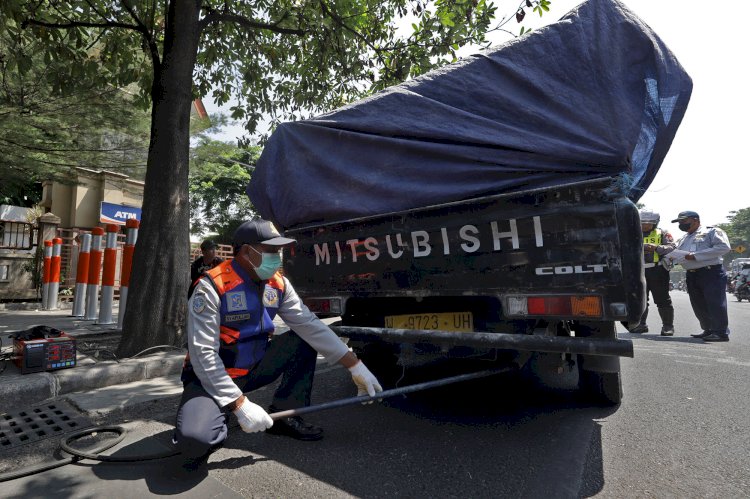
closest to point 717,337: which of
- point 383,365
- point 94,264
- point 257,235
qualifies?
point 383,365

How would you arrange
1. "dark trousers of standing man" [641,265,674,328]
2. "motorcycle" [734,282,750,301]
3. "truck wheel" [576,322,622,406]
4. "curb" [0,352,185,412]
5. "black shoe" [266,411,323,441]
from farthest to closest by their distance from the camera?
"motorcycle" [734,282,750,301], "dark trousers of standing man" [641,265,674,328], "curb" [0,352,185,412], "truck wheel" [576,322,622,406], "black shoe" [266,411,323,441]

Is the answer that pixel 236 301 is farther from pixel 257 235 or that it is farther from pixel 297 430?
pixel 297 430

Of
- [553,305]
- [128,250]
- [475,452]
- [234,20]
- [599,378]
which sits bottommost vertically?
[475,452]

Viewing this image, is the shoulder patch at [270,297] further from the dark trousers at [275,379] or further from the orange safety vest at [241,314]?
the dark trousers at [275,379]

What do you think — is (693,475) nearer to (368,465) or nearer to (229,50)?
(368,465)

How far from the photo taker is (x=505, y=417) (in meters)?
3.21

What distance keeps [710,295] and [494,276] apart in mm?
5574

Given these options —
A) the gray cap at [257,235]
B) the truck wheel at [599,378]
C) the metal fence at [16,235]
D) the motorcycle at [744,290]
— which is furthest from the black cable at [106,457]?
the motorcycle at [744,290]

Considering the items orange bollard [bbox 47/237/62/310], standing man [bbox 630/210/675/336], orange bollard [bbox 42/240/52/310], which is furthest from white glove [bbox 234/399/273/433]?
orange bollard [bbox 42/240/52/310]

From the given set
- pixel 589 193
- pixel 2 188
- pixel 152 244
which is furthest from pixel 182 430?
pixel 2 188

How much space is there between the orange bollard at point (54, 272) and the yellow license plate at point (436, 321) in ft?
26.0

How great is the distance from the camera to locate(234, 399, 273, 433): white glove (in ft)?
7.18

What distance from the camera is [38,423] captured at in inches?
117

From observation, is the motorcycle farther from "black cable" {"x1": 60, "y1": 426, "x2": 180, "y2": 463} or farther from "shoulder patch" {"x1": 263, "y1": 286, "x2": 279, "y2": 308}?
"black cable" {"x1": 60, "y1": 426, "x2": 180, "y2": 463}
